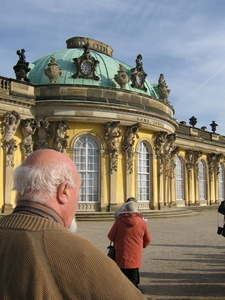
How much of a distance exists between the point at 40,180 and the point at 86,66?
2157 centimetres

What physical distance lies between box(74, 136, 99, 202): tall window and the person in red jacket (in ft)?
50.2

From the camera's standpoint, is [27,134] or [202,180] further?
[202,180]

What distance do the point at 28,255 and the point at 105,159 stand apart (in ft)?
63.4

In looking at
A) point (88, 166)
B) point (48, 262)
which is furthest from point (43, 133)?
point (48, 262)

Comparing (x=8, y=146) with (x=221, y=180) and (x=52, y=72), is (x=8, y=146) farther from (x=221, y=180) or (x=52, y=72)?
(x=221, y=180)

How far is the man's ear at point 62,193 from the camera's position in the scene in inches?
76.9

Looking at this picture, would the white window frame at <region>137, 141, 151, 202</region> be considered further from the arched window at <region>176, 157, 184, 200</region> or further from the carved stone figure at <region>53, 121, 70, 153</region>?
the arched window at <region>176, 157, 184, 200</region>

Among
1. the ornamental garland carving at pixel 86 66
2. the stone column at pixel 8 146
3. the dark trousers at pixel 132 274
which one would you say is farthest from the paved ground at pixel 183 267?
the ornamental garland carving at pixel 86 66

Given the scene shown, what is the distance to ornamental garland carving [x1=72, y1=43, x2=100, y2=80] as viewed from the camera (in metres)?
22.6

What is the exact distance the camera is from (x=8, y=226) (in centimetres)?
180

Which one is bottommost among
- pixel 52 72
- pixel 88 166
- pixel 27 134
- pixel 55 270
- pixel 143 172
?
pixel 55 270

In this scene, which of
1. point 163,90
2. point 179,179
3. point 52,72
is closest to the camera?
point 52,72

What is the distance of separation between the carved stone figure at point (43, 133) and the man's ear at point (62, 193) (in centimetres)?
1846

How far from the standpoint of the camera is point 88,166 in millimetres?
20953
